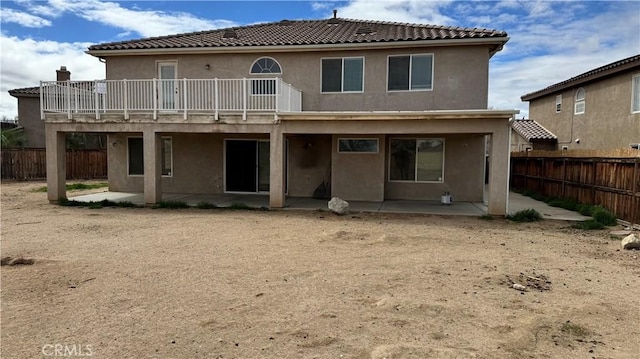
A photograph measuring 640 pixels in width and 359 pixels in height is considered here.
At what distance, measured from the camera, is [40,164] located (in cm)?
2562

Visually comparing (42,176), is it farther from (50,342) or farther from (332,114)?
(50,342)

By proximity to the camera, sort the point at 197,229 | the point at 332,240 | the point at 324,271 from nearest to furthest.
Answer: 1. the point at 324,271
2. the point at 332,240
3. the point at 197,229

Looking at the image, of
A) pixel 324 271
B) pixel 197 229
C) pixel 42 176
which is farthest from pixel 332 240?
pixel 42 176

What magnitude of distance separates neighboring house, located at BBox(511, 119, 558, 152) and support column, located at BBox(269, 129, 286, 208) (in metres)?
17.0

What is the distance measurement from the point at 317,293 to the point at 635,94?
1705 centimetres

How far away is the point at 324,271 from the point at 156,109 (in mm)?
10096

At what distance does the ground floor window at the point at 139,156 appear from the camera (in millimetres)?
18047

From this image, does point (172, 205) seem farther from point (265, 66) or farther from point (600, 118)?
point (600, 118)

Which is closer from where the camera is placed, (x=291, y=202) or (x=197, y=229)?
(x=197, y=229)

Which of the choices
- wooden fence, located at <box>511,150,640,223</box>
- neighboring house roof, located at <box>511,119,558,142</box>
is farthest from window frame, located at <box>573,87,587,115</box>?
wooden fence, located at <box>511,150,640,223</box>

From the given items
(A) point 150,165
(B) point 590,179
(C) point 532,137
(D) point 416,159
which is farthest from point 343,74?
(C) point 532,137

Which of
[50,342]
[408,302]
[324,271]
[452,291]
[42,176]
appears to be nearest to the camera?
[50,342]

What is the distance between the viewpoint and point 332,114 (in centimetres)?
1341

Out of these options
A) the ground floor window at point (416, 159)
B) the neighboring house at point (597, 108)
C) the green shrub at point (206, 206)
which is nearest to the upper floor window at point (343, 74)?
the ground floor window at point (416, 159)
